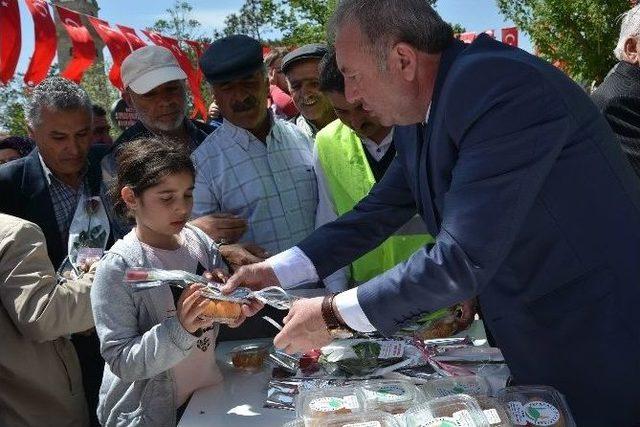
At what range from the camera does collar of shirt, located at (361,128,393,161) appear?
7.83 feet

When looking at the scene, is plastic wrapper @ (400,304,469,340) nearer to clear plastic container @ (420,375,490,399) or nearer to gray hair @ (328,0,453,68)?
clear plastic container @ (420,375,490,399)

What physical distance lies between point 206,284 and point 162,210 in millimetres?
319

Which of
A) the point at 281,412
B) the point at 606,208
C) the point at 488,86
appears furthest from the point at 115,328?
the point at 606,208

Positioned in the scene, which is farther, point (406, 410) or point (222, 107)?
point (222, 107)

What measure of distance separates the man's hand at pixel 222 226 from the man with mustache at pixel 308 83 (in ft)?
2.39

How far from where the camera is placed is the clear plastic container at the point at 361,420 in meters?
1.23

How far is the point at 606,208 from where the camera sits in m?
1.30

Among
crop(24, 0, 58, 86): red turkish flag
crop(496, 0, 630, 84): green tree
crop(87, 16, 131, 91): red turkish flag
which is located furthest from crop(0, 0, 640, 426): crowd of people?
crop(496, 0, 630, 84): green tree

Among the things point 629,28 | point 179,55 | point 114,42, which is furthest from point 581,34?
point 629,28

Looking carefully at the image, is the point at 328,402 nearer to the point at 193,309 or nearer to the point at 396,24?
the point at 193,309

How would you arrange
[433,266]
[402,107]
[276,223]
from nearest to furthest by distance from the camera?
[433,266]
[402,107]
[276,223]

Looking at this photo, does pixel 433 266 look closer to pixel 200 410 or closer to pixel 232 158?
pixel 200 410

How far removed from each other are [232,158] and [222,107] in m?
0.24

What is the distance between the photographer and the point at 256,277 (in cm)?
181
